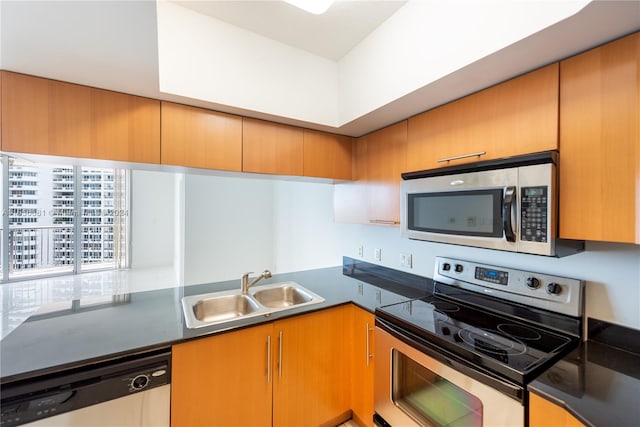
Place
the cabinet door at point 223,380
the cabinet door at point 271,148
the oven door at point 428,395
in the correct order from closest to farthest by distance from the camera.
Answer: the oven door at point 428,395, the cabinet door at point 223,380, the cabinet door at point 271,148

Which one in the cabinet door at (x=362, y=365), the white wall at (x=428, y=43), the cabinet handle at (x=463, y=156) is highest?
the white wall at (x=428, y=43)

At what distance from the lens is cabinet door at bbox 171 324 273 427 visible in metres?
1.19

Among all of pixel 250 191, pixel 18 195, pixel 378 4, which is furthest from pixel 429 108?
pixel 18 195

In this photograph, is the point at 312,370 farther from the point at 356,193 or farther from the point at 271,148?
the point at 271,148

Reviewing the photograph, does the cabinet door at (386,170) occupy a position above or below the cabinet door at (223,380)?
above

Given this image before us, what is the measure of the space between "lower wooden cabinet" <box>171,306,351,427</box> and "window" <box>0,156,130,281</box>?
358 cm

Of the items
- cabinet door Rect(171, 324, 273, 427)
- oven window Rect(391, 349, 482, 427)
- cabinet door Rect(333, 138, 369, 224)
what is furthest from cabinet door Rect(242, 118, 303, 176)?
oven window Rect(391, 349, 482, 427)

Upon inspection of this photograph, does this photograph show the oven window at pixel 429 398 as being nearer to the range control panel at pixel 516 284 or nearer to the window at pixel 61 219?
the range control panel at pixel 516 284

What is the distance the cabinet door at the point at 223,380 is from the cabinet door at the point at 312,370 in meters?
0.09

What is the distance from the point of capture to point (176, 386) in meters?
1.18

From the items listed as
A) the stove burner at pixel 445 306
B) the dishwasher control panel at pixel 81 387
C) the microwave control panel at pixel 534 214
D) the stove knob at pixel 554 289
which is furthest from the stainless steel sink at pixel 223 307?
the stove knob at pixel 554 289

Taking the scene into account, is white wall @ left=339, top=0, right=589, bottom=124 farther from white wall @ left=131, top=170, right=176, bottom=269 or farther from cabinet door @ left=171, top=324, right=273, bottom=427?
white wall @ left=131, top=170, right=176, bottom=269

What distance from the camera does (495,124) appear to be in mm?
1221

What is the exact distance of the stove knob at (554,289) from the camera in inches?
47.7
